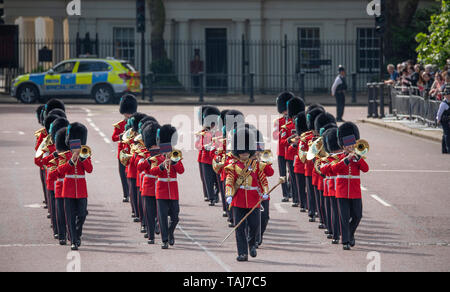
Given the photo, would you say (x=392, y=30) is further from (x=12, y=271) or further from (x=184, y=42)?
(x=12, y=271)

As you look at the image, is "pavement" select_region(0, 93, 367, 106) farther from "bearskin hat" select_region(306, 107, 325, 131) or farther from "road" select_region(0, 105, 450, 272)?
"bearskin hat" select_region(306, 107, 325, 131)

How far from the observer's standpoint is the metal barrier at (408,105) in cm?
2495

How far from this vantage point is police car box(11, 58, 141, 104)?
110 ft

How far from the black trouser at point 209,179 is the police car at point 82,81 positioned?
19.1 m

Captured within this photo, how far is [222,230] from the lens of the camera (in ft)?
41.0

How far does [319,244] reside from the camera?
11508 millimetres

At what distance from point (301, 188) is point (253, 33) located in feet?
84.3

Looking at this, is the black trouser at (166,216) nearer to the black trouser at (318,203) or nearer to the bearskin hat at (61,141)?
the bearskin hat at (61,141)

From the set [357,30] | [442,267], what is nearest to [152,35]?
[357,30]

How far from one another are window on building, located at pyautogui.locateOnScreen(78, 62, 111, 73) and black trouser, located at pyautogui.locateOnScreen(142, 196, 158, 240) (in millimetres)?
22219

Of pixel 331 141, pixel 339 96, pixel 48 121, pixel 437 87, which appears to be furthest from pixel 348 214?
pixel 339 96

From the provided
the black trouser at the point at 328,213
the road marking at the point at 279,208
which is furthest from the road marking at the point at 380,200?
the black trouser at the point at 328,213

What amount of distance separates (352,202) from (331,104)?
2328 cm

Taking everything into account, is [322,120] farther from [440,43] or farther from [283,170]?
[440,43]
